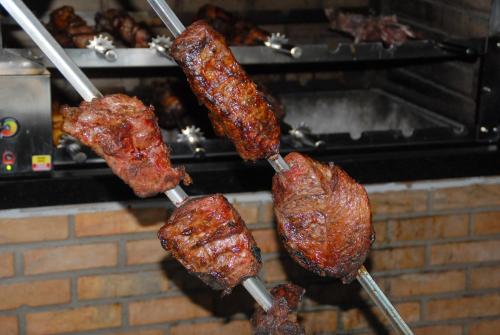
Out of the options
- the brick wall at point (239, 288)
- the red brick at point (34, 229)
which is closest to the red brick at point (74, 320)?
the brick wall at point (239, 288)

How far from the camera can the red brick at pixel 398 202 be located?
345 cm

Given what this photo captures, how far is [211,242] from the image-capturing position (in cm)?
213

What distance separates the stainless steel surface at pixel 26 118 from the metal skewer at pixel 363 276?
0.93 m

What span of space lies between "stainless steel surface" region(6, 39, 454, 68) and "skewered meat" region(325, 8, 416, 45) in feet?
0.19

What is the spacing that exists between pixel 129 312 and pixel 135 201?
→ 17.7 inches

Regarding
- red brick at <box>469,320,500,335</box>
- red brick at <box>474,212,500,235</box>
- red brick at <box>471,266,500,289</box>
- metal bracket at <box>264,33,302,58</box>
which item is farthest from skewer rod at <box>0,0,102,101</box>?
red brick at <box>469,320,500,335</box>

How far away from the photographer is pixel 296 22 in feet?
13.8

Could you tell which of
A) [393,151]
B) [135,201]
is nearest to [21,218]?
[135,201]

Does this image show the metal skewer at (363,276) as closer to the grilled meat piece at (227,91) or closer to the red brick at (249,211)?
the grilled meat piece at (227,91)

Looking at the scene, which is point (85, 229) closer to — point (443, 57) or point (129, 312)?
point (129, 312)

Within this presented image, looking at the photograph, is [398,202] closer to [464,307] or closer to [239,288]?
[464,307]

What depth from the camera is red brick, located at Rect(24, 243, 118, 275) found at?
122 inches

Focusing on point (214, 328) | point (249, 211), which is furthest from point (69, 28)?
point (214, 328)

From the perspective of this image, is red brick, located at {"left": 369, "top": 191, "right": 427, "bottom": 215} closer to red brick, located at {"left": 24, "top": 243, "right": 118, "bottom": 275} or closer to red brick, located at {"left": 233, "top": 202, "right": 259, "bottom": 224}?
red brick, located at {"left": 233, "top": 202, "right": 259, "bottom": 224}
